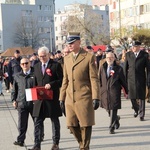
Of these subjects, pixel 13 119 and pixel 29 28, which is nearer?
pixel 13 119

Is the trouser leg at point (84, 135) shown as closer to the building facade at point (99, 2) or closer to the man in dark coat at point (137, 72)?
the man in dark coat at point (137, 72)

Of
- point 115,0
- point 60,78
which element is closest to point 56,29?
point 115,0

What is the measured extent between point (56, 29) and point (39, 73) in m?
118

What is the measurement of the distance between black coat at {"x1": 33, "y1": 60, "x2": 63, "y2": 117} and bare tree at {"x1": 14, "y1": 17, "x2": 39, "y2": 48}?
8978cm

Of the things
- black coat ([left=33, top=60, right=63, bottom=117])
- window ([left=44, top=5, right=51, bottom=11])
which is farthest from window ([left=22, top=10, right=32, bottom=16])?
black coat ([left=33, top=60, right=63, bottom=117])

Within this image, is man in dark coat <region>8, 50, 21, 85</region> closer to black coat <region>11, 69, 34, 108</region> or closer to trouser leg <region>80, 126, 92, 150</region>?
black coat <region>11, 69, 34, 108</region>

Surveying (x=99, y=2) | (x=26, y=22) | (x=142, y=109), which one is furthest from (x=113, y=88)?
(x=99, y=2)

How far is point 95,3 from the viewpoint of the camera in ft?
459

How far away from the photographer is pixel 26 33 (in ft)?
323

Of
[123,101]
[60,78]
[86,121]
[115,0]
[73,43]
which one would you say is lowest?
[123,101]

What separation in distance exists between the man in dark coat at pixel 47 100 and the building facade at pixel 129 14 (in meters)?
57.2

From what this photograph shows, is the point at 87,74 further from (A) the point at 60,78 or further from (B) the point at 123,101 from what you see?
(B) the point at 123,101

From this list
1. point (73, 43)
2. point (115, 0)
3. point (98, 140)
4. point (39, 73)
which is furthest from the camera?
point (115, 0)

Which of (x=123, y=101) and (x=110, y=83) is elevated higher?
(x=110, y=83)
